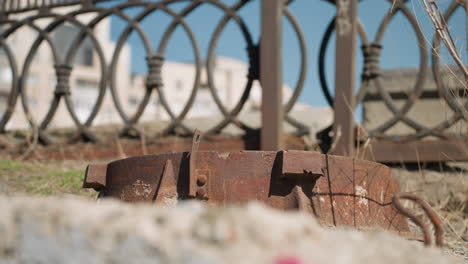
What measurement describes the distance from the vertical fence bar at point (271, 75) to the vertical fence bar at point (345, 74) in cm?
36

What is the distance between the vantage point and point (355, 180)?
233cm

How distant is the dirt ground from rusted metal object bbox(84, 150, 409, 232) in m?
0.97

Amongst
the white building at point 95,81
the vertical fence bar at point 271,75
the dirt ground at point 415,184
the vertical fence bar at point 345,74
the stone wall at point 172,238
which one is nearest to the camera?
the stone wall at point 172,238

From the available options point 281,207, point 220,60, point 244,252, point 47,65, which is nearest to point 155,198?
point 281,207

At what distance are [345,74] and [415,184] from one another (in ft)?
2.69

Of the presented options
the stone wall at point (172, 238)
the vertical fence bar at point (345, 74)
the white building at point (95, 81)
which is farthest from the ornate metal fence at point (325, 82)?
the white building at point (95, 81)

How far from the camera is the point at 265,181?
217 cm

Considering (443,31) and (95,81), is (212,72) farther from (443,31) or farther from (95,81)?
(95,81)

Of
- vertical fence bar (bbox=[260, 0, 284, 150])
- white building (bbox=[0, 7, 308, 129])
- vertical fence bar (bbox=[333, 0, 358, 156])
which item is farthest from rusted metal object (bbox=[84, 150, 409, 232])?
white building (bbox=[0, 7, 308, 129])

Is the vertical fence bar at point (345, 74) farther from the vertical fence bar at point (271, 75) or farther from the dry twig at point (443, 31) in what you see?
the dry twig at point (443, 31)

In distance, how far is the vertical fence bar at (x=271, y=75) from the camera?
3846 millimetres

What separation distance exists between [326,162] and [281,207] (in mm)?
262

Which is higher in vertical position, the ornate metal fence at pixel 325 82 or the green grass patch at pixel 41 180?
the ornate metal fence at pixel 325 82

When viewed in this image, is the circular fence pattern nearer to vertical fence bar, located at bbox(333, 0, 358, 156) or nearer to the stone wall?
vertical fence bar, located at bbox(333, 0, 358, 156)
